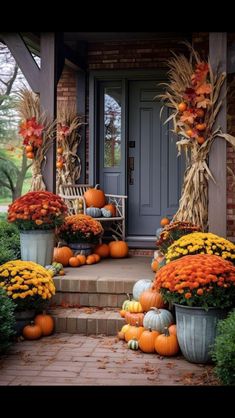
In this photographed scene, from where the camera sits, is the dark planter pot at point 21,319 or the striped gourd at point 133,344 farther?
the dark planter pot at point 21,319

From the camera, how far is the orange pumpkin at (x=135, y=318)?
4.42 m

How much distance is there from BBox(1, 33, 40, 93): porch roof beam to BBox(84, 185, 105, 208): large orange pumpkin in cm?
179

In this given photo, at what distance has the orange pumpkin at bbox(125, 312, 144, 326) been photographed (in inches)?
174

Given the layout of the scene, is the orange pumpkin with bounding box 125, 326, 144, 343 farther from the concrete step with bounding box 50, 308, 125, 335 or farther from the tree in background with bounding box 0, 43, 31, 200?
the tree in background with bounding box 0, 43, 31, 200

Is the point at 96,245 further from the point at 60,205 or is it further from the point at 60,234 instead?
the point at 60,205

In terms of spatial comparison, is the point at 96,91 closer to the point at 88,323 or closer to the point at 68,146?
the point at 68,146

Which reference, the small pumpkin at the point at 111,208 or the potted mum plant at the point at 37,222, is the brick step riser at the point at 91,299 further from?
the small pumpkin at the point at 111,208

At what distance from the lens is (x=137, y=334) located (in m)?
4.30

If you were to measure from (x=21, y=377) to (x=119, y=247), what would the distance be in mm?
3364

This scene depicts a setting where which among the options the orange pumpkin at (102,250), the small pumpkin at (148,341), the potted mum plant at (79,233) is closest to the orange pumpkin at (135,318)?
Answer: the small pumpkin at (148,341)

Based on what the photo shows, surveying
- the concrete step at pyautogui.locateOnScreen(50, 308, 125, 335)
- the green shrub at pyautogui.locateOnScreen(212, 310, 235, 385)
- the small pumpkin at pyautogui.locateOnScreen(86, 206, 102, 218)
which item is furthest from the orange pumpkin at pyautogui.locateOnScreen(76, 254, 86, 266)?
the green shrub at pyautogui.locateOnScreen(212, 310, 235, 385)

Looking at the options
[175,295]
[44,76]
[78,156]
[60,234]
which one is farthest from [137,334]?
[78,156]

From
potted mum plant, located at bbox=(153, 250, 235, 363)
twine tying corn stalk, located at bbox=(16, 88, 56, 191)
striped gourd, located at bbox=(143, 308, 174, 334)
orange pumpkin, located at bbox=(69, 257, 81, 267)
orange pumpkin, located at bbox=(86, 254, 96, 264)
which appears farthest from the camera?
orange pumpkin, located at bbox=(86, 254, 96, 264)

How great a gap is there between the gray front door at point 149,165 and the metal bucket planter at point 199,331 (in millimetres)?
3751
